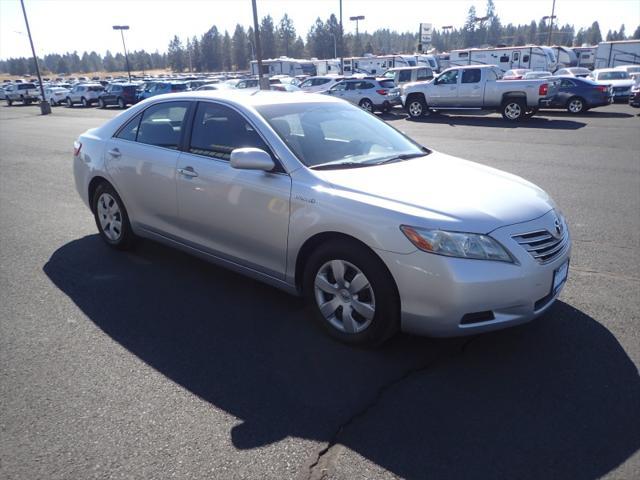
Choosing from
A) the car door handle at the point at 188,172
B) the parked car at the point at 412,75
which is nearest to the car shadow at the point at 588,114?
the parked car at the point at 412,75

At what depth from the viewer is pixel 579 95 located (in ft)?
65.9

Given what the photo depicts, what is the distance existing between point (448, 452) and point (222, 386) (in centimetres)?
137

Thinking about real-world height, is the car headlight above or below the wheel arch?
above

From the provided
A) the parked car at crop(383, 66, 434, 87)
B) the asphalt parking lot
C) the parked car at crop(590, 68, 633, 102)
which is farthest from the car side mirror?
the parked car at crop(383, 66, 434, 87)

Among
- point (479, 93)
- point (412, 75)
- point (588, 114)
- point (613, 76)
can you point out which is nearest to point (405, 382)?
point (479, 93)

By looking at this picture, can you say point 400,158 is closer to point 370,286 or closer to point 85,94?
point 370,286

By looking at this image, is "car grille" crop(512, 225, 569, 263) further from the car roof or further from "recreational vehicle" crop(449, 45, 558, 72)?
"recreational vehicle" crop(449, 45, 558, 72)

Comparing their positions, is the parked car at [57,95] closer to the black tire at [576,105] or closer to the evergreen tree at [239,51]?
the black tire at [576,105]

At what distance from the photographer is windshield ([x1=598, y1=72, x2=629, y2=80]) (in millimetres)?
24984

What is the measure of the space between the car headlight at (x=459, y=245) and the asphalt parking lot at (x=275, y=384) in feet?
2.54

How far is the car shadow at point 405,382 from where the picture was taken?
2.59m

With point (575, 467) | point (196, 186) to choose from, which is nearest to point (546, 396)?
point (575, 467)

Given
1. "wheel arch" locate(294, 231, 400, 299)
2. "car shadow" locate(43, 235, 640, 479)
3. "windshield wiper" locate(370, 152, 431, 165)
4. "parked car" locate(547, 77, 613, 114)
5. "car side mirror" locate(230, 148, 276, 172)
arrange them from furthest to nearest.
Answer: "parked car" locate(547, 77, 613, 114) → "windshield wiper" locate(370, 152, 431, 165) → "car side mirror" locate(230, 148, 276, 172) → "wheel arch" locate(294, 231, 400, 299) → "car shadow" locate(43, 235, 640, 479)

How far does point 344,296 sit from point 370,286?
0.24 meters
